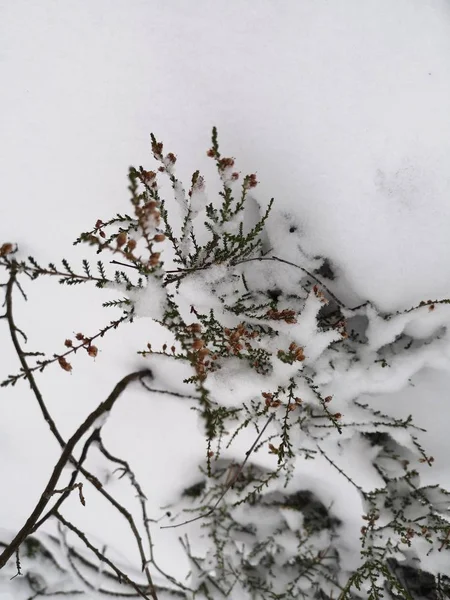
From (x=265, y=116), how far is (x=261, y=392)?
0.97 m

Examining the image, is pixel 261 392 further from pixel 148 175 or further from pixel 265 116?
pixel 265 116

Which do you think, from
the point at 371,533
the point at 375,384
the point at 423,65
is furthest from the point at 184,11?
the point at 371,533

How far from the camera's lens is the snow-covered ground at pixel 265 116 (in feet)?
3.79

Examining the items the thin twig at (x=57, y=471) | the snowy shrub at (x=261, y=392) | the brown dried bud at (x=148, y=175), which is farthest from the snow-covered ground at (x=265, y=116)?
the thin twig at (x=57, y=471)

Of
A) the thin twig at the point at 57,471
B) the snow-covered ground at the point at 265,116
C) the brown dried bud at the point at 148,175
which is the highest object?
the snow-covered ground at the point at 265,116

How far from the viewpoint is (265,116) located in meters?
1.27

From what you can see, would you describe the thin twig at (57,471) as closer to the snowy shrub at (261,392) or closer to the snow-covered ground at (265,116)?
the snowy shrub at (261,392)

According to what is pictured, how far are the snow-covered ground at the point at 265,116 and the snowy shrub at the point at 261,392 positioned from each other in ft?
0.38

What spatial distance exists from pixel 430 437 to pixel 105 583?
2115 mm

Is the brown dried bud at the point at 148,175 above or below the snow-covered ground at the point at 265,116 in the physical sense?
below

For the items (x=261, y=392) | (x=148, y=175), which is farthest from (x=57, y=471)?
(x=148, y=175)

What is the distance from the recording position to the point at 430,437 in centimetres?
182

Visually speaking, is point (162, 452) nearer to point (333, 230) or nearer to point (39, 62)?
point (333, 230)

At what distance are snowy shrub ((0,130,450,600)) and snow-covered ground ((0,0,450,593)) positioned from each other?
0.12 metres
